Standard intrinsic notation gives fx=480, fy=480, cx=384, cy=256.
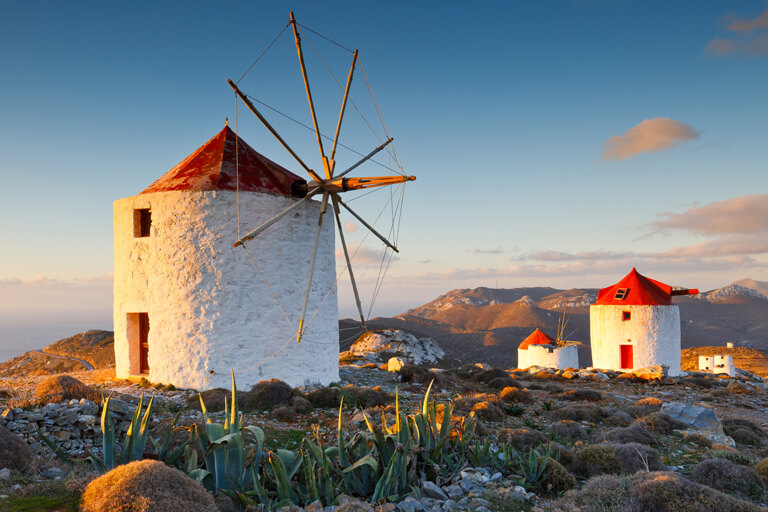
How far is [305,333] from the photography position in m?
13.1

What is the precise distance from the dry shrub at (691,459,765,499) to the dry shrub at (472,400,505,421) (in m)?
4.05

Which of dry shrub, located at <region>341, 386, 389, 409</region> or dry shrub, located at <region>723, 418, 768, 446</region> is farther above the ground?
dry shrub, located at <region>341, 386, 389, 409</region>

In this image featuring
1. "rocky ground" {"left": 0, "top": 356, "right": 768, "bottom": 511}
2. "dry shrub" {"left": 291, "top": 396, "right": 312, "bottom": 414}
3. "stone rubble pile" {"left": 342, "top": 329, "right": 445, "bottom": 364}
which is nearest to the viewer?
→ "rocky ground" {"left": 0, "top": 356, "right": 768, "bottom": 511}

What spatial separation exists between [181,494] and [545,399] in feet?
35.7

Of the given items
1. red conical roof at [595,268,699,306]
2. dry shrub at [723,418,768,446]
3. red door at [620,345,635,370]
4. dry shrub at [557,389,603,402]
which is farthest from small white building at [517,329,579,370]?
dry shrub at [723,418,768,446]

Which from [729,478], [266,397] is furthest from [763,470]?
[266,397]

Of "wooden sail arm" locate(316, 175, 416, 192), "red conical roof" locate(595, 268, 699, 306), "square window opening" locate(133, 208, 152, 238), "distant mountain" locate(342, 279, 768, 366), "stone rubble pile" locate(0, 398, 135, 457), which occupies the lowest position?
"distant mountain" locate(342, 279, 768, 366)

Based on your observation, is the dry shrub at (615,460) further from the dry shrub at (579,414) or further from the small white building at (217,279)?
the small white building at (217,279)

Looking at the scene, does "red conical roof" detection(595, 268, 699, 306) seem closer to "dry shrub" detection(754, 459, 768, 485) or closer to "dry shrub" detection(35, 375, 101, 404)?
"dry shrub" detection(754, 459, 768, 485)

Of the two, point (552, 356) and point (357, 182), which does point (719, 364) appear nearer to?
point (552, 356)

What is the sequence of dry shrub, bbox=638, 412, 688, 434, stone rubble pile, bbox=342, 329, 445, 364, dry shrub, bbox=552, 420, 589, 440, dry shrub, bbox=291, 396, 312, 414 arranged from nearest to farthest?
dry shrub, bbox=552, 420, 589, 440
dry shrub, bbox=638, 412, 688, 434
dry shrub, bbox=291, 396, 312, 414
stone rubble pile, bbox=342, 329, 445, 364

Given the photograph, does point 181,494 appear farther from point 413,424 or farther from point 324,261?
point 324,261

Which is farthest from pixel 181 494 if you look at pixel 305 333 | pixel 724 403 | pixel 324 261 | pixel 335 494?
pixel 724 403

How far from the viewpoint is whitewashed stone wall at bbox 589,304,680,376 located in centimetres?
2469
